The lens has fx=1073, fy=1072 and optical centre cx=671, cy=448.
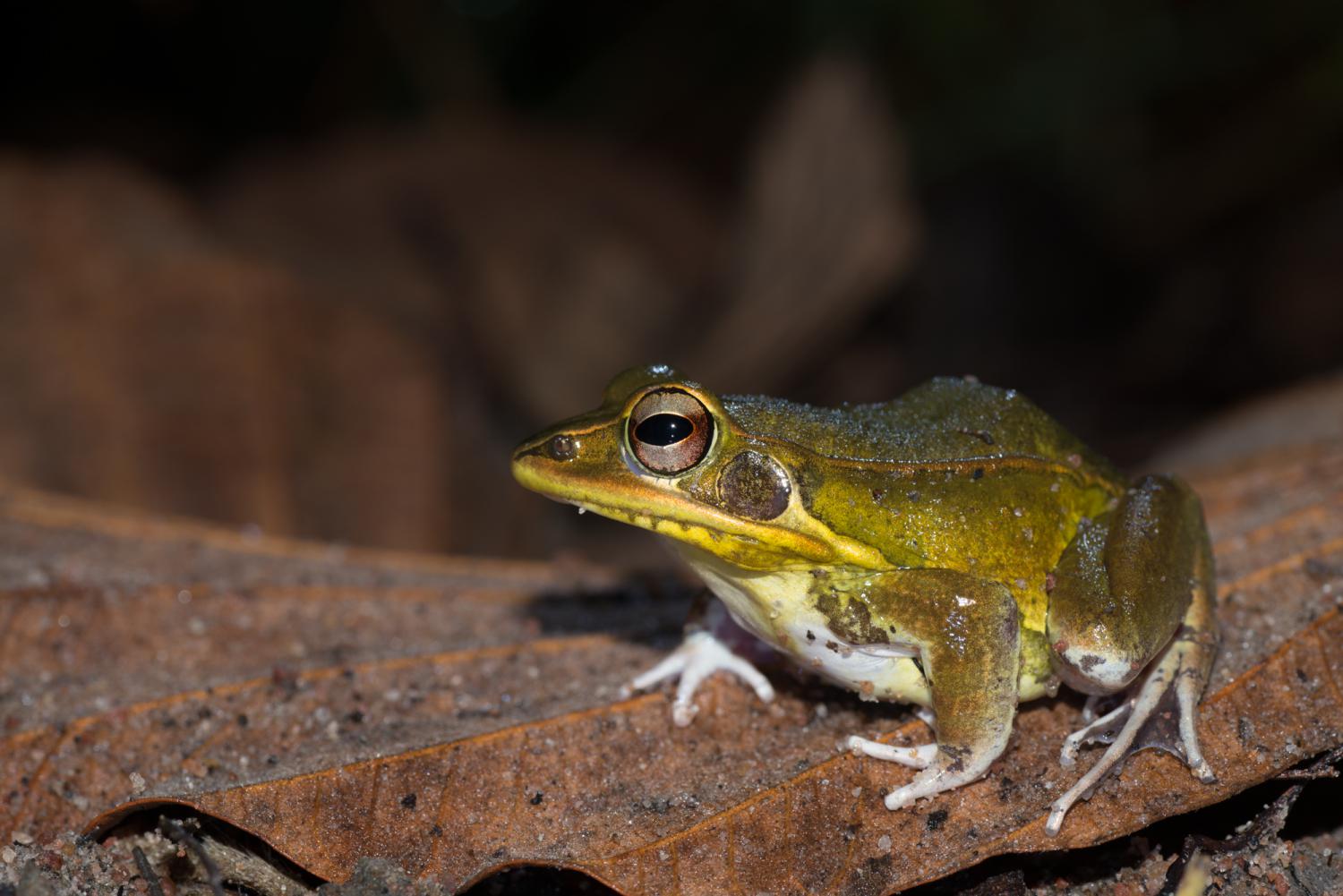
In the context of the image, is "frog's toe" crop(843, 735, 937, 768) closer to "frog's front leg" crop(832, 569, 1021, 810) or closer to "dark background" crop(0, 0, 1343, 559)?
"frog's front leg" crop(832, 569, 1021, 810)

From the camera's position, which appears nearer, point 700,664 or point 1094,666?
point 1094,666

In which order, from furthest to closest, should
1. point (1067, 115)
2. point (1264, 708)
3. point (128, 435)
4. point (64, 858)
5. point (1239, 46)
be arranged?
point (1067, 115) < point (1239, 46) < point (128, 435) < point (1264, 708) < point (64, 858)

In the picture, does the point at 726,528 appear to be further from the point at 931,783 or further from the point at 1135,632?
the point at 1135,632

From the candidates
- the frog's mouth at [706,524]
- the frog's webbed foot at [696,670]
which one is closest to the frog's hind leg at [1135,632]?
the frog's mouth at [706,524]

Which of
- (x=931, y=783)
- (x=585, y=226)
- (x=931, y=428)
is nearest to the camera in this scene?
(x=931, y=783)

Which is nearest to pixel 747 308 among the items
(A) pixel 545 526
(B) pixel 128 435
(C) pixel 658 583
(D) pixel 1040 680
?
(A) pixel 545 526

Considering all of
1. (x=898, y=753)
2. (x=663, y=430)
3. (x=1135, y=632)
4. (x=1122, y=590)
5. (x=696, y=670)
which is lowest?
(x=898, y=753)

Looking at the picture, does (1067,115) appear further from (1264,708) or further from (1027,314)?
(1264,708)

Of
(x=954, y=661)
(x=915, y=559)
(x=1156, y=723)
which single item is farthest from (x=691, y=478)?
(x=1156, y=723)
